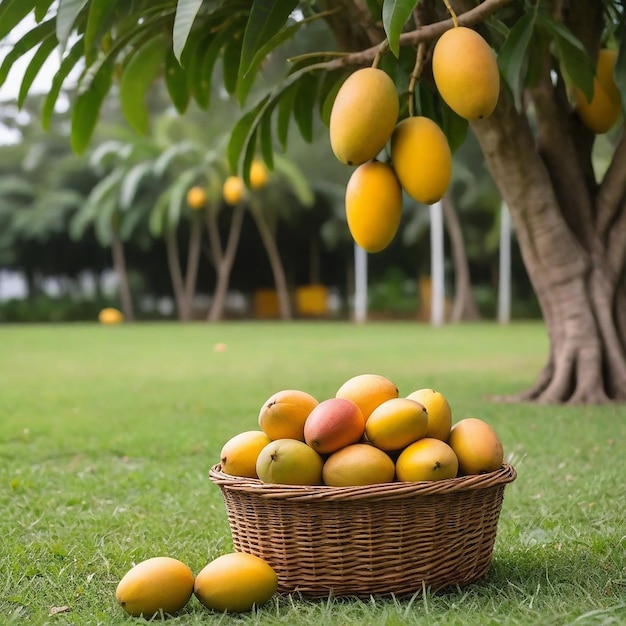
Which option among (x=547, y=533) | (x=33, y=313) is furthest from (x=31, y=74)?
(x=33, y=313)

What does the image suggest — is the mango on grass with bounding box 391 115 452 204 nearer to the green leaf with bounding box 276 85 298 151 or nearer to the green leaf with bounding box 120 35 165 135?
A: the green leaf with bounding box 276 85 298 151

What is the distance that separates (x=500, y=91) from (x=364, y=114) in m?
3.35

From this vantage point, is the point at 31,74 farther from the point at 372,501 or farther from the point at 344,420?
the point at 372,501

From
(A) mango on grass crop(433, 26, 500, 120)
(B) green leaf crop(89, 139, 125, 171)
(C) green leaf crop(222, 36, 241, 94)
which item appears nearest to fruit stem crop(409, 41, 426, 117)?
(A) mango on grass crop(433, 26, 500, 120)

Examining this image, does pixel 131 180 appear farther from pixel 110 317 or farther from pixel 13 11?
pixel 13 11

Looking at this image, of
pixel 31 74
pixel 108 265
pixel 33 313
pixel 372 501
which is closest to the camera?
pixel 372 501

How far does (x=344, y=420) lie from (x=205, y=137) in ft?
67.8

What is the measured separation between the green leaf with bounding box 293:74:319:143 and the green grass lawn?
1.81 meters

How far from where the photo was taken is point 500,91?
5289 mm

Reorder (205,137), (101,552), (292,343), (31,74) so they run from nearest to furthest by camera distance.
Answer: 1. (101,552)
2. (31,74)
3. (292,343)
4. (205,137)

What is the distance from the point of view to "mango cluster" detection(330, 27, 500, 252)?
2191 millimetres

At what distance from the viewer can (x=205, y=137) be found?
74.2ft

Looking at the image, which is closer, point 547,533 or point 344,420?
point 344,420

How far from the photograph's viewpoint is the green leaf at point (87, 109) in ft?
14.1
